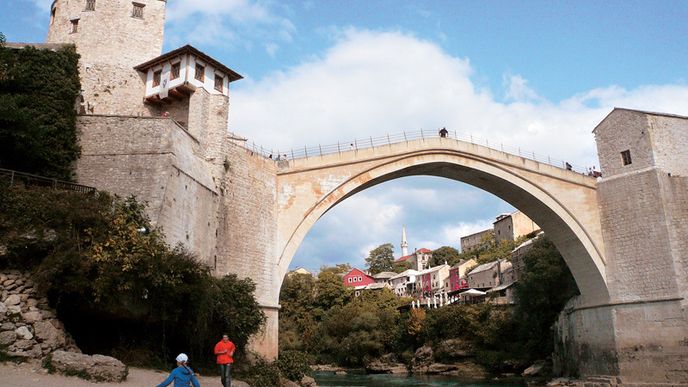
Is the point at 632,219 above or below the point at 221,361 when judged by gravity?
above

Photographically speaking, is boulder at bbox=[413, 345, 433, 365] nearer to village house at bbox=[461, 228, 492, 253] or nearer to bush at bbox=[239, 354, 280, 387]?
bush at bbox=[239, 354, 280, 387]

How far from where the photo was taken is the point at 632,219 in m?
20.7

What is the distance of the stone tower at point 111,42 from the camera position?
1686 cm

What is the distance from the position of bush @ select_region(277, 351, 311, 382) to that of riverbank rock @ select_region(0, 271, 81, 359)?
6256 mm

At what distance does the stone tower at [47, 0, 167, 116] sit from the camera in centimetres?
1686

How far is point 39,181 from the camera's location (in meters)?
11.4

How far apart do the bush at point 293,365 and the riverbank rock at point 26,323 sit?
6256 mm

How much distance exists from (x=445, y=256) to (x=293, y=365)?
6068cm

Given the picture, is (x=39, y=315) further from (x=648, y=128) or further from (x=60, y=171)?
(x=648, y=128)

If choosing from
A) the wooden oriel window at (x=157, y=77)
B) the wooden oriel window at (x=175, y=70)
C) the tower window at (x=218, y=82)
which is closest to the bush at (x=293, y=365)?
the tower window at (x=218, y=82)

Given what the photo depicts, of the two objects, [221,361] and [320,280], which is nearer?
[221,361]

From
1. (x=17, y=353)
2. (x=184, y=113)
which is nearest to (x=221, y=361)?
(x=17, y=353)

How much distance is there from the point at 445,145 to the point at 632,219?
776cm

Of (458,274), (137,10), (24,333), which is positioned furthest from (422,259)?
(24,333)
